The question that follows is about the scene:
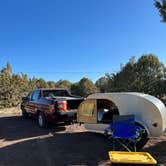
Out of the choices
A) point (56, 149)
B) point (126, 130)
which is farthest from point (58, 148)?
point (126, 130)

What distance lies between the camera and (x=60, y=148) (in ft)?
22.1

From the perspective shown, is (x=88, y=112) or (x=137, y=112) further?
(x=88, y=112)

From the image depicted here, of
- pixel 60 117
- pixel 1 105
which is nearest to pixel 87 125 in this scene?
pixel 60 117

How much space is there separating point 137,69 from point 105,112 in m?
22.0

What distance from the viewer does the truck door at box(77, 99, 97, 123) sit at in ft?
25.4

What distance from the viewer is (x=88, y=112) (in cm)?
798

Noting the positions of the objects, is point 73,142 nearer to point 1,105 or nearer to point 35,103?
point 35,103

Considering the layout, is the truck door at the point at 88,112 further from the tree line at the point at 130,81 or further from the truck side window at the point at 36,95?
the tree line at the point at 130,81

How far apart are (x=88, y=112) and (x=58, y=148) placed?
182 cm

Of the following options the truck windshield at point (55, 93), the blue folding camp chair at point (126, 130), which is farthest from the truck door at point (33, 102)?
the blue folding camp chair at point (126, 130)

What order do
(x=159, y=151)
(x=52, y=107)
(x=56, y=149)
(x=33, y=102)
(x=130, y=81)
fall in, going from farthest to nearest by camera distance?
(x=130, y=81) → (x=33, y=102) → (x=52, y=107) → (x=56, y=149) → (x=159, y=151)

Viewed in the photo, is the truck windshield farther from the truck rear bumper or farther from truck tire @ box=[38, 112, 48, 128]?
the truck rear bumper

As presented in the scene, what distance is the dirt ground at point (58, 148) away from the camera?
5.62m

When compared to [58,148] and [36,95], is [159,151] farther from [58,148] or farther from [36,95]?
[36,95]
